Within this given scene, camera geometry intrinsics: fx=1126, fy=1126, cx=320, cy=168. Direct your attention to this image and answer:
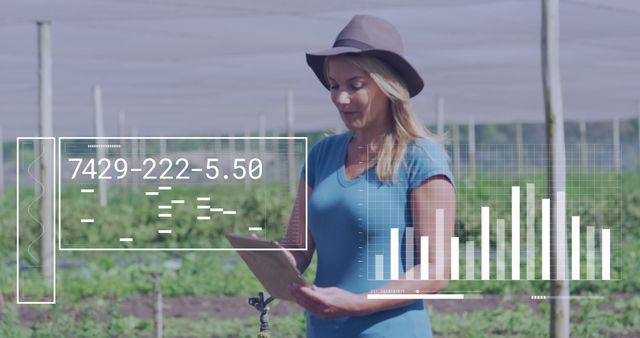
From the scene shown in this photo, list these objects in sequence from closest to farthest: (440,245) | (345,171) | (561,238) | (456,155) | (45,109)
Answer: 1. (440,245)
2. (345,171)
3. (561,238)
4. (45,109)
5. (456,155)

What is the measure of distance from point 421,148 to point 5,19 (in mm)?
7103

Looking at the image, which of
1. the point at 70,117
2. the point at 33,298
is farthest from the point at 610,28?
the point at 70,117

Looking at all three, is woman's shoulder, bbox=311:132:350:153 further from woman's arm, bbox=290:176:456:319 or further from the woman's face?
woman's arm, bbox=290:176:456:319

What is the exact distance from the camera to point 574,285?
8.14 metres

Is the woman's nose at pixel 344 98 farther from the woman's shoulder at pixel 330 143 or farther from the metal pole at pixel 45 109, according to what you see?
the metal pole at pixel 45 109

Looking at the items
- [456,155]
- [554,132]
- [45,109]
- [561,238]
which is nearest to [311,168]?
[561,238]

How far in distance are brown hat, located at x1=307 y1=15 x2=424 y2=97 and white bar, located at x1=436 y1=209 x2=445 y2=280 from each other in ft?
0.94

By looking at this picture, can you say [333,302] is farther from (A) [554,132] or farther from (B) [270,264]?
(A) [554,132]

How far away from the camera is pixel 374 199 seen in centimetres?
210

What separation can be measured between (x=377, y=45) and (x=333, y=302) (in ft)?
1.59

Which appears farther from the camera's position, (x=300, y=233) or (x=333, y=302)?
(x=300, y=233)

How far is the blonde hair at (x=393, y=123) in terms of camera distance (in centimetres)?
209

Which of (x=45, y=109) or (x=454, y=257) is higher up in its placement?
(x=45, y=109)

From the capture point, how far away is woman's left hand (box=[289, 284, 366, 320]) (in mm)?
2055
